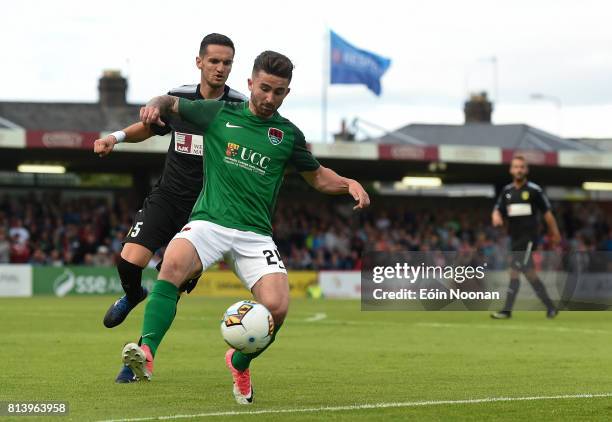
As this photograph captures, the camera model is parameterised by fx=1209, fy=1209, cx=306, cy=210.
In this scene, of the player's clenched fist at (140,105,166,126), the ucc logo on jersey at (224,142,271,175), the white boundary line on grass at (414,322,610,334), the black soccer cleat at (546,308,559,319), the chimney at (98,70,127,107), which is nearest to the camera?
the player's clenched fist at (140,105,166,126)

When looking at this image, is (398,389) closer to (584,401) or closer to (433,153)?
(584,401)

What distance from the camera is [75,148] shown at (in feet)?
111

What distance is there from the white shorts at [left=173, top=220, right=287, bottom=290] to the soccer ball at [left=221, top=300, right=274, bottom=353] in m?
0.44

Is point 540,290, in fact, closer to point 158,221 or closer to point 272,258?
point 158,221

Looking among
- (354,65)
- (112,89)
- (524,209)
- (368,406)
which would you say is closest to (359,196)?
(368,406)

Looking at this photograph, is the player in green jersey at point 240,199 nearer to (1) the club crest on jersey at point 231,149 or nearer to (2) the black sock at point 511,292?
(1) the club crest on jersey at point 231,149

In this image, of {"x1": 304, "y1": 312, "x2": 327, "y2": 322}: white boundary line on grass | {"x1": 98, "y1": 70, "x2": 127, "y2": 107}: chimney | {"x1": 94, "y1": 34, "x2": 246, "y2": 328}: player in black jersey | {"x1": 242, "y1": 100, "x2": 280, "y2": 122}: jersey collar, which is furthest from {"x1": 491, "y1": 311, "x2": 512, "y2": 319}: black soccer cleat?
{"x1": 98, "y1": 70, "x2": 127, "y2": 107}: chimney

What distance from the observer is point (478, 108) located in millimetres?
57656

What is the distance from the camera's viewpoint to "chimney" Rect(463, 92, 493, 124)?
57.7m


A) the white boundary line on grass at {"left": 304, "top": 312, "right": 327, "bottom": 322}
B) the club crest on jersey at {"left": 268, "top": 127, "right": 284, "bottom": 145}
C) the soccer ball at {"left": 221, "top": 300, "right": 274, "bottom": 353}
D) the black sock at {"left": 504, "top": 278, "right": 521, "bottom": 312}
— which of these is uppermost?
the club crest on jersey at {"left": 268, "top": 127, "right": 284, "bottom": 145}

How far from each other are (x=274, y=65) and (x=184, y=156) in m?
1.96

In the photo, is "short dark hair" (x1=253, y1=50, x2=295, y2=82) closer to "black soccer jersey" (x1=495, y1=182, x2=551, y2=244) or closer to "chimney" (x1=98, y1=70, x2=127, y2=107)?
"black soccer jersey" (x1=495, y1=182, x2=551, y2=244)

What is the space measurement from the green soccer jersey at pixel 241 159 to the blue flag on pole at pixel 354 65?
31.8 m

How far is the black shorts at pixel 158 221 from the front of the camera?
9.29 m
